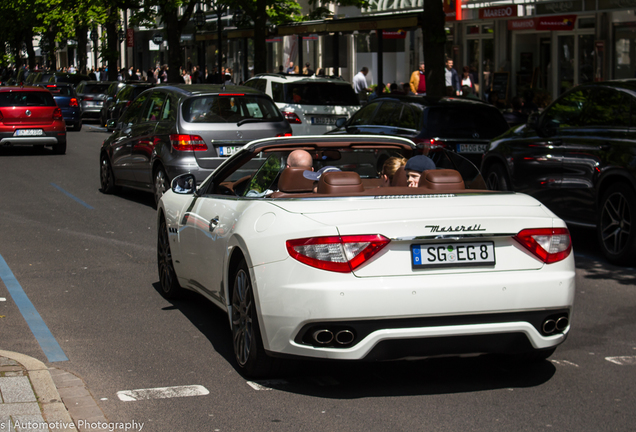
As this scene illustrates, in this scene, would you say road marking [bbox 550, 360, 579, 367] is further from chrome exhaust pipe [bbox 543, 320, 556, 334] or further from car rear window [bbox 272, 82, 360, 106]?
car rear window [bbox 272, 82, 360, 106]

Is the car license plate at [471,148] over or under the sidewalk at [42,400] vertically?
over

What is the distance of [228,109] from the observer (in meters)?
13.0

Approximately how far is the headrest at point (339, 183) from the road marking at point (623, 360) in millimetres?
1967

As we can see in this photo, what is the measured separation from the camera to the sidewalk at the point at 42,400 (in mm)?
4410

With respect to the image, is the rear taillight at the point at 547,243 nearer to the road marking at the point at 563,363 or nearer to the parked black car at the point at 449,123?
the road marking at the point at 563,363

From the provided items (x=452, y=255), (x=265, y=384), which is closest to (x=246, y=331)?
(x=265, y=384)

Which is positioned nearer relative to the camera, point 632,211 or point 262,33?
point 632,211

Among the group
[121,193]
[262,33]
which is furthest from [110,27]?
[121,193]

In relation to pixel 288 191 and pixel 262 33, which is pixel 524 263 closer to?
pixel 288 191

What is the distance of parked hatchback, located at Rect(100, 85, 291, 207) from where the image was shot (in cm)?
1250

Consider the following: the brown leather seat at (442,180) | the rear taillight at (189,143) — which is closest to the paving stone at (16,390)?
the brown leather seat at (442,180)

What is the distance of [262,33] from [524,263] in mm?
24769

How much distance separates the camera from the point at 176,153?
41.1 ft

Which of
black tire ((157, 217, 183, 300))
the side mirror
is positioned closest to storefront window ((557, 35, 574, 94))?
black tire ((157, 217, 183, 300))
